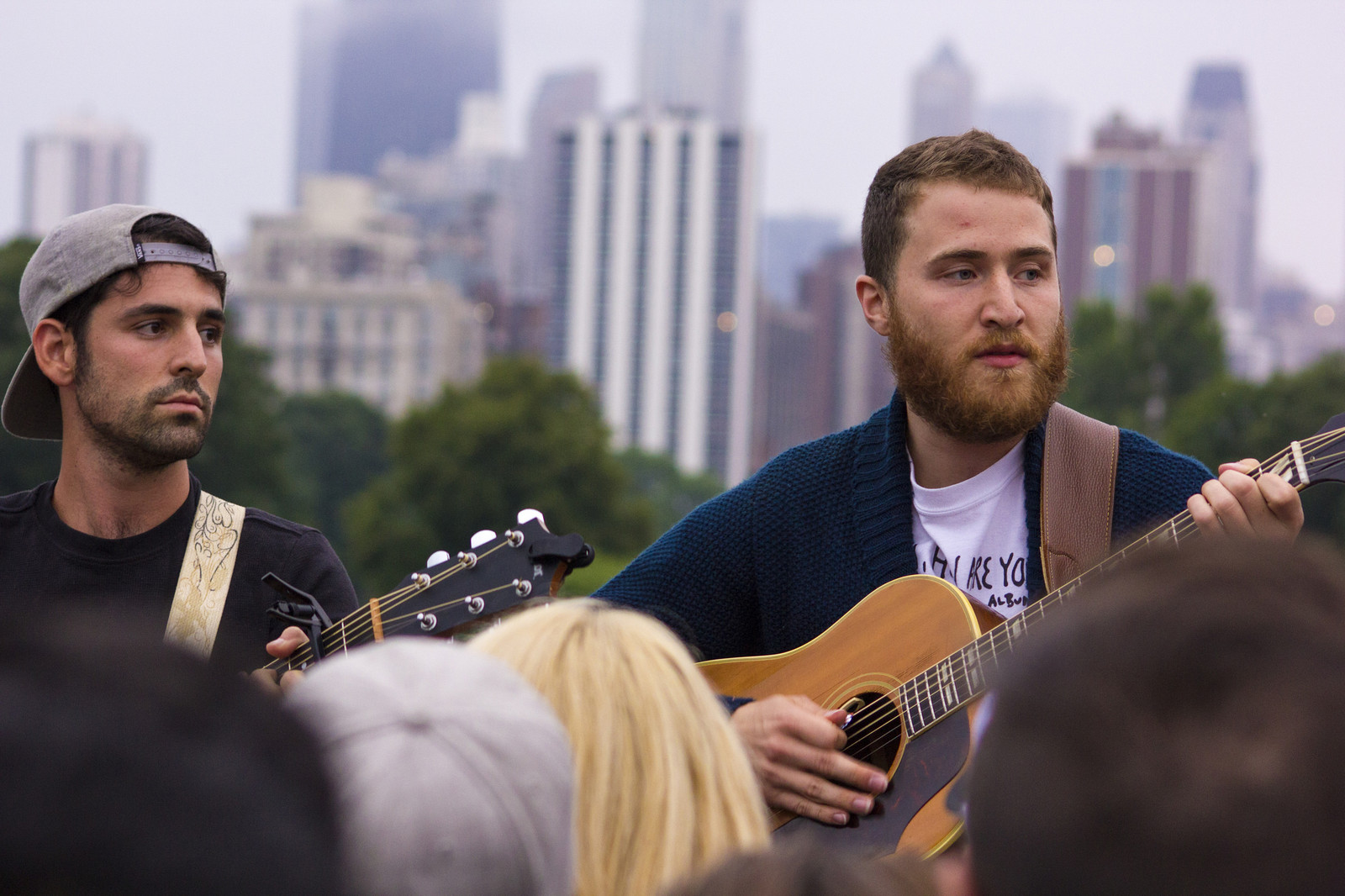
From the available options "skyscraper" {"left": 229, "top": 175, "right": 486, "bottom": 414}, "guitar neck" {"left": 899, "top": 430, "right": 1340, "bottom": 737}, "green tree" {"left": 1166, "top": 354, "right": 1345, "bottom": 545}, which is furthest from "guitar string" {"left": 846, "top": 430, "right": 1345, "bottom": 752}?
"skyscraper" {"left": 229, "top": 175, "right": 486, "bottom": 414}

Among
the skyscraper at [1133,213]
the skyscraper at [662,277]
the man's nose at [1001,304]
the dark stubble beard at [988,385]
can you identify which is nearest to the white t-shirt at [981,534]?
the dark stubble beard at [988,385]

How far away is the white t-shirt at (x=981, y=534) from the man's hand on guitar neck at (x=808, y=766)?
478 mm

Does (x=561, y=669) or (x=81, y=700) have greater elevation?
(x=81, y=700)

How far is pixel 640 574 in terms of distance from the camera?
419cm

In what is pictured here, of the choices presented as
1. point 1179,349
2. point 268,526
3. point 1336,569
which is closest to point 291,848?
point 1336,569

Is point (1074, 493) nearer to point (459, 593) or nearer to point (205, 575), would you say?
point (459, 593)

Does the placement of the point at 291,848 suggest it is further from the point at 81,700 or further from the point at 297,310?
the point at 297,310

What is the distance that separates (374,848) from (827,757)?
208 centimetres

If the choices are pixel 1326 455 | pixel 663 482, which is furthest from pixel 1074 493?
pixel 663 482

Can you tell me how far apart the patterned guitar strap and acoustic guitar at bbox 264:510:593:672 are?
0.91 ft

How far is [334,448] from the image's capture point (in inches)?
3113

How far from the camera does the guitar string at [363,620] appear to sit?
11.8 ft

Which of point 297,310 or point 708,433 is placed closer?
point 297,310

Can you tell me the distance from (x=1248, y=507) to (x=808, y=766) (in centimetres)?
113
